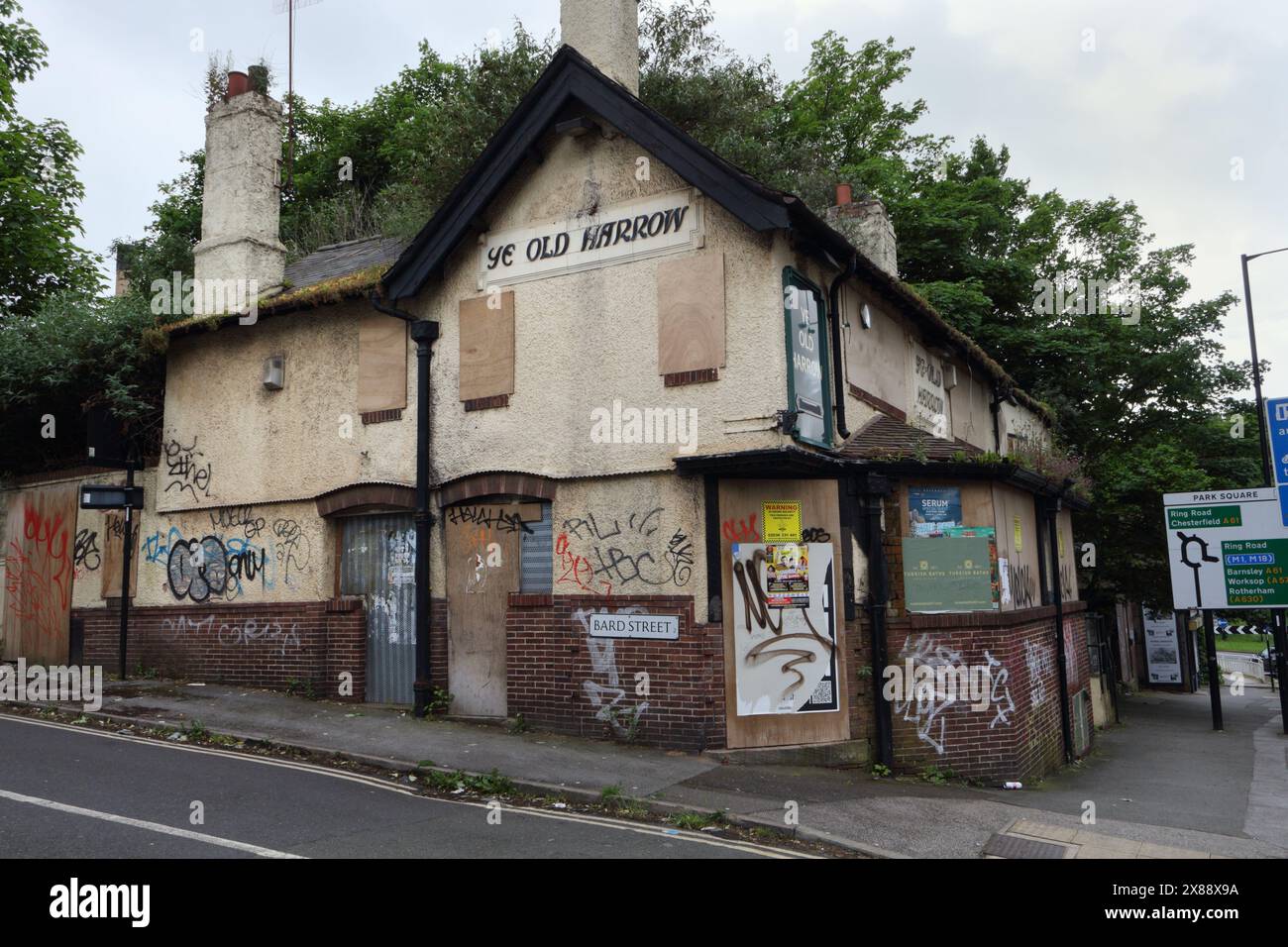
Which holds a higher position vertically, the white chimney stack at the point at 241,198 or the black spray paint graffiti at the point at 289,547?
the white chimney stack at the point at 241,198

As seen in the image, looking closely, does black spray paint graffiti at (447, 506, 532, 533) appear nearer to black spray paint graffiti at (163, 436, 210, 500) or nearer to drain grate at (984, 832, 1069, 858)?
black spray paint graffiti at (163, 436, 210, 500)

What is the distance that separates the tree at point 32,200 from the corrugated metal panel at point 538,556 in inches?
643

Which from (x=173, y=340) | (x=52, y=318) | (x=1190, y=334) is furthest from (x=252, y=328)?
(x=1190, y=334)

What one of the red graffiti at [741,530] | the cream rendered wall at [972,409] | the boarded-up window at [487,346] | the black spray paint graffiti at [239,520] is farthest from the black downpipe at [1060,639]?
the black spray paint graffiti at [239,520]

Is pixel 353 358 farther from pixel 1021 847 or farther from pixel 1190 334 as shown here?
pixel 1190 334

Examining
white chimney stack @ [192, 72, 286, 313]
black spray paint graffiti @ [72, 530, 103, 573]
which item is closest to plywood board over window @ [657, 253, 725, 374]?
white chimney stack @ [192, 72, 286, 313]

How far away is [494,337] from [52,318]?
8704mm

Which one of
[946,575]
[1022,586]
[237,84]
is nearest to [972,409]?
[1022,586]

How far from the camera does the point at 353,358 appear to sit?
42.9 ft

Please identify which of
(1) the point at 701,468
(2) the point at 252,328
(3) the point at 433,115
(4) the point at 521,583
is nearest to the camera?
(1) the point at 701,468

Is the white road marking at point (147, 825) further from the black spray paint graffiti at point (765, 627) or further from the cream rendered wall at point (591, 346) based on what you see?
the cream rendered wall at point (591, 346)

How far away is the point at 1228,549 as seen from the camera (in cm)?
1666

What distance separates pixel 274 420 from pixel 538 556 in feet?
16.5

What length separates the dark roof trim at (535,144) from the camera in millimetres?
10219
